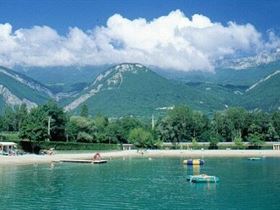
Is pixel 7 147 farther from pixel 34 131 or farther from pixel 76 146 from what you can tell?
pixel 76 146

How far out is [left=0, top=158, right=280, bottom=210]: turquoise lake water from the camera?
45.9m

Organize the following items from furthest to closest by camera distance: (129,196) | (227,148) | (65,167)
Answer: (227,148) → (65,167) → (129,196)

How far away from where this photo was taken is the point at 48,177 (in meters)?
67.9

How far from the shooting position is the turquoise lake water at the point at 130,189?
45938 mm

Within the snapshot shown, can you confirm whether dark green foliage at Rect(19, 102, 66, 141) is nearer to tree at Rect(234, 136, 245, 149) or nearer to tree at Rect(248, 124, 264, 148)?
tree at Rect(234, 136, 245, 149)

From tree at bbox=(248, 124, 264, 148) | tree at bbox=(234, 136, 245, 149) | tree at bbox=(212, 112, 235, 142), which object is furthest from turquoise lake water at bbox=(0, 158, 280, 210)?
tree at bbox=(212, 112, 235, 142)

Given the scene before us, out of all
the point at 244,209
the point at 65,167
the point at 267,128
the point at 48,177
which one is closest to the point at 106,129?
the point at 267,128

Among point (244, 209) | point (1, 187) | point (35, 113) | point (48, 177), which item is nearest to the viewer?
point (244, 209)

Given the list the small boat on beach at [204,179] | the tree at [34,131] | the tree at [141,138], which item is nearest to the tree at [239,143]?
the tree at [141,138]

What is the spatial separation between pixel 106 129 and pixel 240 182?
93.1 m

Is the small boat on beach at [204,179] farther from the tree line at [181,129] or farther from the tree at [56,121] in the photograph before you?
the tree line at [181,129]

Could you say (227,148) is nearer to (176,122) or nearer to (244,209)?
(176,122)

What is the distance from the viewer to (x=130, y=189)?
56.1 meters

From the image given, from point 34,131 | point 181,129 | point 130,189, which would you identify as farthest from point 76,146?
point 130,189
